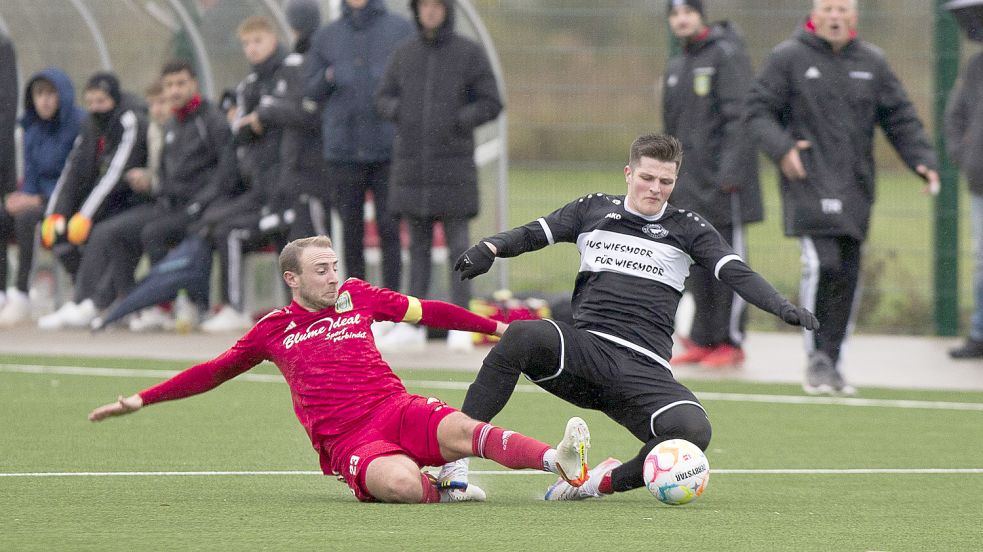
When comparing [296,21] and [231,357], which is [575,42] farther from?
[231,357]

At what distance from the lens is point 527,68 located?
14.2 m

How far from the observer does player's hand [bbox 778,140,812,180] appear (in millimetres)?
10422

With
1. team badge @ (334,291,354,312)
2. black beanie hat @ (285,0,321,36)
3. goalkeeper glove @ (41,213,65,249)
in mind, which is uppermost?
black beanie hat @ (285,0,321,36)

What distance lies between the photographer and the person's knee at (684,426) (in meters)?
6.73

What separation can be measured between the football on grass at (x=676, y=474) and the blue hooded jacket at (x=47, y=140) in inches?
365

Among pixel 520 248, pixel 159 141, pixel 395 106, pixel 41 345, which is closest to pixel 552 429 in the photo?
pixel 520 248

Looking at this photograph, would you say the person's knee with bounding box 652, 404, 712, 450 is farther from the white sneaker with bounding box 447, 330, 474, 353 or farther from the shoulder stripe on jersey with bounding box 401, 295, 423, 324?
the white sneaker with bounding box 447, 330, 474, 353

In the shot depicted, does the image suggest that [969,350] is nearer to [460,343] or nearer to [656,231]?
[460,343]

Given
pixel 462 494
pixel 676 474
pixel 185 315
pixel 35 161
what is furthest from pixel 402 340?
pixel 676 474

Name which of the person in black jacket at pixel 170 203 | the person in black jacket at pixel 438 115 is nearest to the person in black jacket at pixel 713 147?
the person in black jacket at pixel 438 115

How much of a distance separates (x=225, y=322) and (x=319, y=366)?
6920 millimetres

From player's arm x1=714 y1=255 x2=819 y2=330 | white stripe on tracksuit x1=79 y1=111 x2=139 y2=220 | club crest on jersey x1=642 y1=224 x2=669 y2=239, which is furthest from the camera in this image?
white stripe on tracksuit x1=79 y1=111 x2=139 y2=220

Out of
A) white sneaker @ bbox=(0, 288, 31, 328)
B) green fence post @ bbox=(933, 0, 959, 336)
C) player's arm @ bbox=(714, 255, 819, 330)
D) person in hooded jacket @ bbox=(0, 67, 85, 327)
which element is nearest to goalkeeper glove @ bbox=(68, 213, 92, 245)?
person in hooded jacket @ bbox=(0, 67, 85, 327)

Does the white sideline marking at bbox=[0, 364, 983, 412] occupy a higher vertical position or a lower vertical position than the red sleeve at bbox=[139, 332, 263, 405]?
lower
